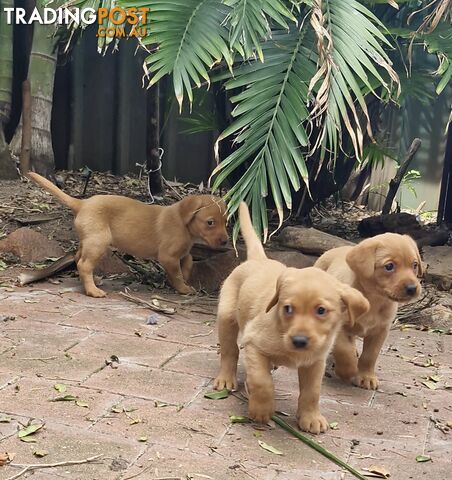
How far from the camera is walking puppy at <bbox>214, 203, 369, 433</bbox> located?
3062 mm

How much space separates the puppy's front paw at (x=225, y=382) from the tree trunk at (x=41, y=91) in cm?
480

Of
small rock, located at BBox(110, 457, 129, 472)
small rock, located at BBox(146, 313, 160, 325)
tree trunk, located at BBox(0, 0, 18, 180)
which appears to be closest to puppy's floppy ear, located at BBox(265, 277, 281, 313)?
small rock, located at BBox(110, 457, 129, 472)

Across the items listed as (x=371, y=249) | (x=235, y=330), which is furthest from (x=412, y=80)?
(x=235, y=330)

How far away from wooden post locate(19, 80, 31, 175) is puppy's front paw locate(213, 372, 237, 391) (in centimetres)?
477

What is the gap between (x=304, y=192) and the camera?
23.4 ft

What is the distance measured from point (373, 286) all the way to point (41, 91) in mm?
5271

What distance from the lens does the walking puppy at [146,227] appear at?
5.80 meters

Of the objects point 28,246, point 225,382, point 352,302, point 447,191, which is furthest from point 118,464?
point 447,191

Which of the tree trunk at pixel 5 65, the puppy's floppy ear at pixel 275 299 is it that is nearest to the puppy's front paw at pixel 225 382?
the puppy's floppy ear at pixel 275 299

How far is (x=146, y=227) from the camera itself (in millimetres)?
5977

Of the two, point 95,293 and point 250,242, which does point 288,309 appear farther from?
point 95,293

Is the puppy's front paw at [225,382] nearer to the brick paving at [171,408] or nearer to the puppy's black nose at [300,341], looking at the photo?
the brick paving at [171,408]

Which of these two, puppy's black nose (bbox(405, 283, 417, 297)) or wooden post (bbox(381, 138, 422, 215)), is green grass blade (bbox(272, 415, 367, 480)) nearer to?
puppy's black nose (bbox(405, 283, 417, 297))

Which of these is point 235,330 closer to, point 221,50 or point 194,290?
point 221,50
